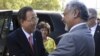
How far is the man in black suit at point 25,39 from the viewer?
4535 millimetres

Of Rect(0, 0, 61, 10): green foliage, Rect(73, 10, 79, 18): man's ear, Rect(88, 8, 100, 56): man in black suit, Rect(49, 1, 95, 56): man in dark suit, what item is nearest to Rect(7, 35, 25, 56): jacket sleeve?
Rect(49, 1, 95, 56): man in dark suit

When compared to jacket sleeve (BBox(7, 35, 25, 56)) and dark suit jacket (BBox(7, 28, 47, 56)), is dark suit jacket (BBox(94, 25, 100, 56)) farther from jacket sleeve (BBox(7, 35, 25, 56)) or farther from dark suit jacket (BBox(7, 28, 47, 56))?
jacket sleeve (BBox(7, 35, 25, 56))

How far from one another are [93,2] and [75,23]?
1491 inches

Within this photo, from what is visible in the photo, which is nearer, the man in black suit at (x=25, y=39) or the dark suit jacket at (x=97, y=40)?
the man in black suit at (x=25, y=39)

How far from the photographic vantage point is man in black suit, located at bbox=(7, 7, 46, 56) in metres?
4.54

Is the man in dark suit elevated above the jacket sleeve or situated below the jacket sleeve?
above

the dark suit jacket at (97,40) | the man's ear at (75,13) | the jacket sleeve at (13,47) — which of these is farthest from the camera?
the dark suit jacket at (97,40)

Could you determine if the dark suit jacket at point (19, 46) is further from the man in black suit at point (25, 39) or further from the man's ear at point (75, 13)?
the man's ear at point (75, 13)

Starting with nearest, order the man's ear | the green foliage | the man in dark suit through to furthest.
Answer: the man in dark suit → the man's ear → the green foliage

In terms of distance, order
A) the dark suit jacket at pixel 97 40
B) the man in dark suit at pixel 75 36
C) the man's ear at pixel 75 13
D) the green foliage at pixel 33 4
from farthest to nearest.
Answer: the green foliage at pixel 33 4, the dark suit jacket at pixel 97 40, the man's ear at pixel 75 13, the man in dark suit at pixel 75 36

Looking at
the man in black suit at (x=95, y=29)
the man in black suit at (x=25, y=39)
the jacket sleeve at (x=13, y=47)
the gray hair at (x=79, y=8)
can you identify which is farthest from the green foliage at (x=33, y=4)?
the gray hair at (x=79, y=8)

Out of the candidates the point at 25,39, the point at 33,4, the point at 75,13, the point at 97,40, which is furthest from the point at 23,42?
the point at 33,4

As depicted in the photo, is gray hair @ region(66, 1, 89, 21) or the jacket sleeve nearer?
gray hair @ region(66, 1, 89, 21)

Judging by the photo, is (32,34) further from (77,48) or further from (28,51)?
(77,48)
